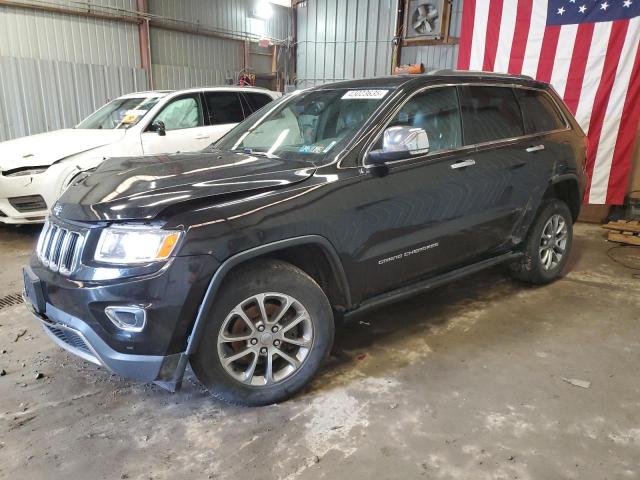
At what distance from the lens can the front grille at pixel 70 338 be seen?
91.7 inches

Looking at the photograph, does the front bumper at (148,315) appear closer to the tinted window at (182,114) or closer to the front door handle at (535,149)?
the front door handle at (535,149)

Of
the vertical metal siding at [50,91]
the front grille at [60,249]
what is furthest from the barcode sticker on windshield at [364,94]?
the vertical metal siding at [50,91]

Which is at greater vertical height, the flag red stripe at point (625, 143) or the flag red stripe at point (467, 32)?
the flag red stripe at point (467, 32)

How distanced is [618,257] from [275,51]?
9.91 m

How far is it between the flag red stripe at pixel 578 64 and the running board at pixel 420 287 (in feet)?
13.0

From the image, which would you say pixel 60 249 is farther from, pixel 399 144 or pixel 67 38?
pixel 67 38

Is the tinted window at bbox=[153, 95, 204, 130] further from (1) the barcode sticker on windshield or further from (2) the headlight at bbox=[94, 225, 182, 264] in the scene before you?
(2) the headlight at bbox=[94, 225, 182, 264]

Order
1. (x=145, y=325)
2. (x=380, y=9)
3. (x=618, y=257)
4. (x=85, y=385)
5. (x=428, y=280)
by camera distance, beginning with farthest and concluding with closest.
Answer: (x=380, y=9), (x=618, y=257), (x=428, y=280), (x=85, y=385), (x=145, y=325)

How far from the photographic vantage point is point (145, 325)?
216cm

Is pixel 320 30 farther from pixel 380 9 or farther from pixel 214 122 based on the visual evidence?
pixel 214 122

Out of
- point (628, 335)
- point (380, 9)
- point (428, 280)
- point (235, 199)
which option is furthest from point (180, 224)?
point (380, 9)

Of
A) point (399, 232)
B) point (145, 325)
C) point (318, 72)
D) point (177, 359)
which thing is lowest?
point (177, 359)

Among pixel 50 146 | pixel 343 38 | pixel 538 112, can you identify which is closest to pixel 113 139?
pixel 50 146

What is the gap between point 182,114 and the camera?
267 inches
